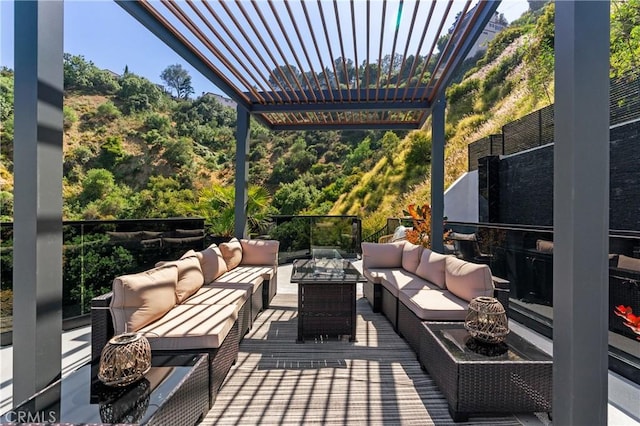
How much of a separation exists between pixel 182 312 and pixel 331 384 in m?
1.39

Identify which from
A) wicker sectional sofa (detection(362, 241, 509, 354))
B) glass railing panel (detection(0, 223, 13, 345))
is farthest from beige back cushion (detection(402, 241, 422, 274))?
glass railing panel (detection(0, 223, 13, 345))

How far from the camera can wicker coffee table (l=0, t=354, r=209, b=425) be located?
57.9 inches

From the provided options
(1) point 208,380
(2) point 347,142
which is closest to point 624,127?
(1) point 208,380

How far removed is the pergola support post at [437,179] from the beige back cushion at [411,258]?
1.88ft

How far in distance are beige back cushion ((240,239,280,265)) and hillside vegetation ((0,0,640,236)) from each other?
464 inches

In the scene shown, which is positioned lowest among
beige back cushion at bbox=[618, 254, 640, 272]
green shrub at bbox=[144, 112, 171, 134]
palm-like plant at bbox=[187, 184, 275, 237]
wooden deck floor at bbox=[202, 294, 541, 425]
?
wooden deck floor at bbox=[202, 294, 541, 425]

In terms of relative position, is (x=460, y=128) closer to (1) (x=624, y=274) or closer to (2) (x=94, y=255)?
(1) (x=624, y=274)

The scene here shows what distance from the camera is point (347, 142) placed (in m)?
24.3

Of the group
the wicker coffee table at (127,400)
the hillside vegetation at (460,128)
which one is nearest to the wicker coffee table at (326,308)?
the wicker coffee table at (127,400)

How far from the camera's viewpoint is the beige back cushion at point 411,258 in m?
4.31

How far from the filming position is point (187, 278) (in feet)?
9.96

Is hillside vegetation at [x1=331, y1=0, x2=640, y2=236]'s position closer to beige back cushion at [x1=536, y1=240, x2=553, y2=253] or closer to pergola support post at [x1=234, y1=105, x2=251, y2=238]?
pergola support post at [x1=234, y1=105, x2=251, y2=238]

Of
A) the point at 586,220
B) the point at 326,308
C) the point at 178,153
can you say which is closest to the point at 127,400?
the point at 326,308

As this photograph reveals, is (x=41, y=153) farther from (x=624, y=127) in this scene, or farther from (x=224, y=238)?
(x=624, y=127)
